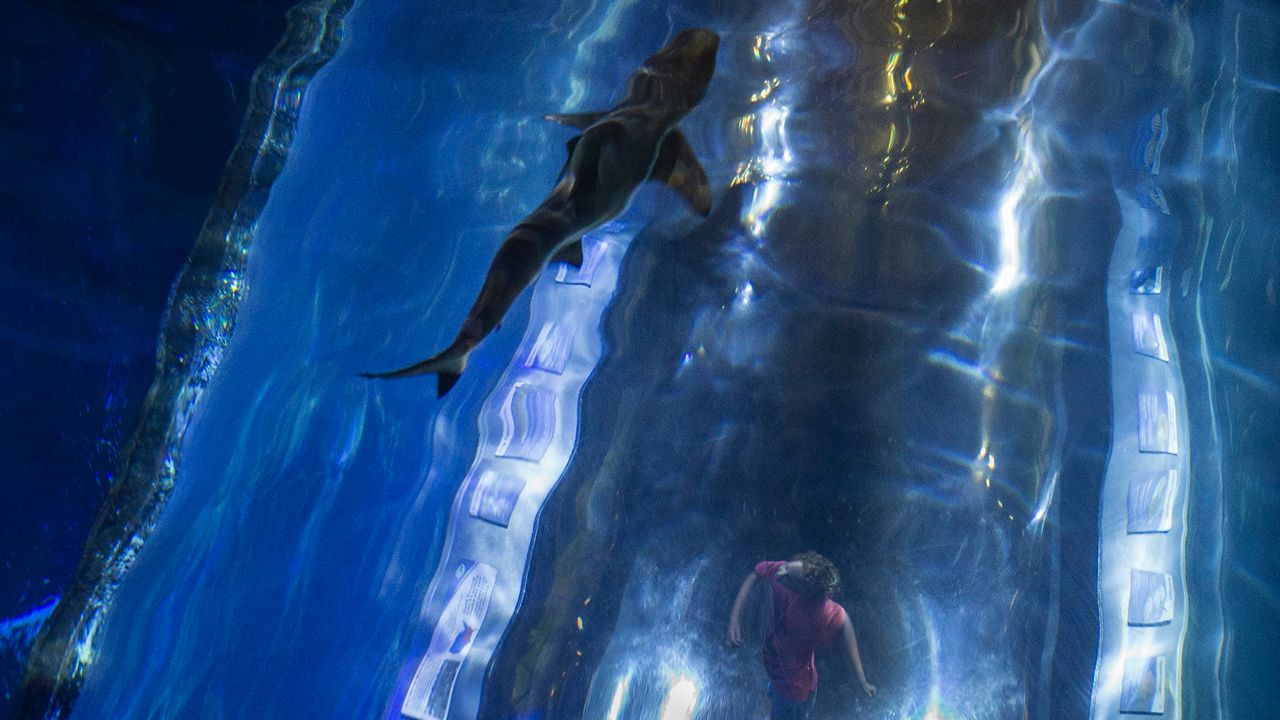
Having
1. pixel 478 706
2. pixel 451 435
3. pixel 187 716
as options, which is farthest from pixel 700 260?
pixel 187 716

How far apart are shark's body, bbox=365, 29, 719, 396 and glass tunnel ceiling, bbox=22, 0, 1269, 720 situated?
917mm

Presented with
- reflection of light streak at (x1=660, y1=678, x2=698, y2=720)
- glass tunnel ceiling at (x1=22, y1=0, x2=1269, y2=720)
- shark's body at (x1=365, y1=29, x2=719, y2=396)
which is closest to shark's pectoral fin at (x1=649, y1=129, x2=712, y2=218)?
shark's body at (x1=365, y1=29, x2=719, y2=396)

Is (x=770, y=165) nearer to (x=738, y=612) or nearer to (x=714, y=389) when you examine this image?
(x=714, y=389)

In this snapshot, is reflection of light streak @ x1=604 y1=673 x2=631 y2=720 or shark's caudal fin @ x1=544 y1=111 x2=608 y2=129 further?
reflection of light streak @ x1=604 y1=673 x2=631 y2=720

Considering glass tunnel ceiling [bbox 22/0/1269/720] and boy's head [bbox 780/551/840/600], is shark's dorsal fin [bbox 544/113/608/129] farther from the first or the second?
boy's head [bbox 780/551/840/600]

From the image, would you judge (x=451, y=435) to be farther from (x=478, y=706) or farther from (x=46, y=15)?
(x=46, y=15)

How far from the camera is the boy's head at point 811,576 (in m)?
3.52

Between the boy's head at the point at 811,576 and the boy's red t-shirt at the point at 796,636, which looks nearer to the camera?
the boy's red t-shirt at the point at 796,636

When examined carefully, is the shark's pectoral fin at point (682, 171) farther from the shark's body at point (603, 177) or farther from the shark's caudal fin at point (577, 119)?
the shark's caudal fin at point (577, 119)

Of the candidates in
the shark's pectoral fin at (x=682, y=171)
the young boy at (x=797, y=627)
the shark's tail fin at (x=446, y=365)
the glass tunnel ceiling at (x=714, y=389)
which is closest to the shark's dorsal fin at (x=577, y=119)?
the shark's pectoral fin at (x=682, y=171)

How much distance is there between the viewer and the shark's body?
2.08 metres

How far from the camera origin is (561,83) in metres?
4.33

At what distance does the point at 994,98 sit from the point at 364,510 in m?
4.44

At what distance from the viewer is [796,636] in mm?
3469
